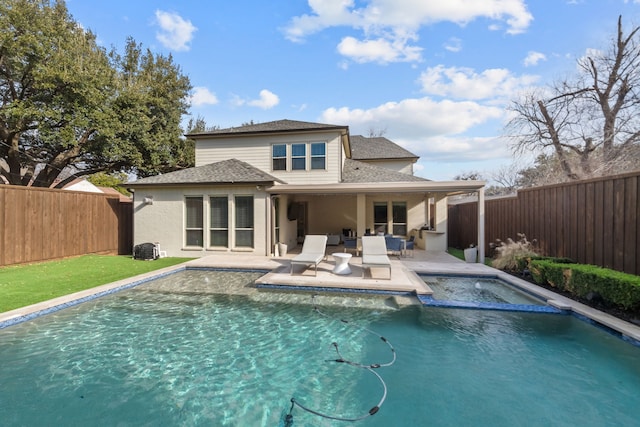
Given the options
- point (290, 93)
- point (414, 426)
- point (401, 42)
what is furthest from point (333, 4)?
point (414, 426)

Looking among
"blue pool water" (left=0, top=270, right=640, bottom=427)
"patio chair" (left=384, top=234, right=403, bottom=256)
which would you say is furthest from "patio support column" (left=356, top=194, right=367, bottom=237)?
"blue pool water" (left=0, top=270, right=640, bottom=427)

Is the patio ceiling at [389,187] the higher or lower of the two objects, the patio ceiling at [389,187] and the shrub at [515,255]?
the higher

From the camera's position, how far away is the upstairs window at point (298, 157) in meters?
14.1

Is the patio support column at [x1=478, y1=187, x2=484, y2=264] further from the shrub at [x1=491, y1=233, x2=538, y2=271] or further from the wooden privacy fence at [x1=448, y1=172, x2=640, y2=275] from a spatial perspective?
the wooden privacy fence at [x1=448, y1=172, x2=640, y2=275]

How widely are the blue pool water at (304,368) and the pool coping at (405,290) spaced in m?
0.22

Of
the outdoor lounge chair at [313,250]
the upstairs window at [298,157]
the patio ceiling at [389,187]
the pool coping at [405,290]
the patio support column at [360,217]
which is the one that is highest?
the upstairs window at [298,157]

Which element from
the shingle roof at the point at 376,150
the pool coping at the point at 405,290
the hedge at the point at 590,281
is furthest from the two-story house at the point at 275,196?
the shingle roof at the point at 376,150

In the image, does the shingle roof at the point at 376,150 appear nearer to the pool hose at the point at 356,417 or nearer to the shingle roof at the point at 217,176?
the shingle roof at the point at 217,176

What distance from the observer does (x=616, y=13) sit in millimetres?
15164

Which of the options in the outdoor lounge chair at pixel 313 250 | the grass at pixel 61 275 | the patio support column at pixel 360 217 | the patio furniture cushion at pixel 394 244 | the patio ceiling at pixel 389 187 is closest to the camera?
the grass at pixel 61 275

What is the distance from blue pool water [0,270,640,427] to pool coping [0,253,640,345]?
217mm

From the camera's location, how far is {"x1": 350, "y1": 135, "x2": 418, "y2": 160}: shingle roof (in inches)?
829

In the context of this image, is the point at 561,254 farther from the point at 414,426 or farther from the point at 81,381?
the point at 81,381

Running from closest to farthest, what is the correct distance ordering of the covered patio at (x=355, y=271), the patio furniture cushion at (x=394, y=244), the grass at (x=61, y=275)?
the grass at (x=61, y=275) → the covered patio at (x=355, y=271) → the patio furniture cushion at (x=394, y=244)
